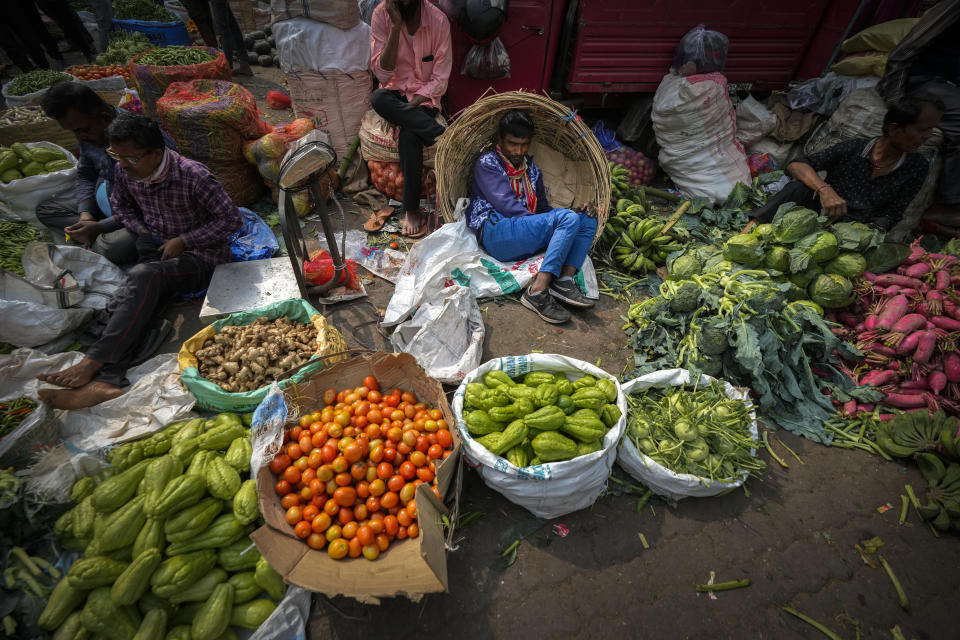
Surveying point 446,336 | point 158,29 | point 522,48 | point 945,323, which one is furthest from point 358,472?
point 158,29

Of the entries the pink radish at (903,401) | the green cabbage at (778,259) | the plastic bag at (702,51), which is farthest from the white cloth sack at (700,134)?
the pink radish at (903,401)

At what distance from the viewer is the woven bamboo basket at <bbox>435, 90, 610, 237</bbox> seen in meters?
4.06

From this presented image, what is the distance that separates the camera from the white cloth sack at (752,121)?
5.64 meters

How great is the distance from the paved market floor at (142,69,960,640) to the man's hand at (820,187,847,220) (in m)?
2.33

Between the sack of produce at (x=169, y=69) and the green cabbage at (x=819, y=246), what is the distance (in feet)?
23.3

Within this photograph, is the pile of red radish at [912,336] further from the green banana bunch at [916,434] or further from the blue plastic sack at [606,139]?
the blue plastic sack at [606,139]

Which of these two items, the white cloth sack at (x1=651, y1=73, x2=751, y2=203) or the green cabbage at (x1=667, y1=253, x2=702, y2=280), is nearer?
the green cabbage at (x1=667, y1=253, x2=702, y2=280)

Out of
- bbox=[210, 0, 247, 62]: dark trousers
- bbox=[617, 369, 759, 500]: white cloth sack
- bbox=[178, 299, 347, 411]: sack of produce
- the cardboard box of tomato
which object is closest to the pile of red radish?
bbox=[617, 369, 759, 500]: white cloth sack

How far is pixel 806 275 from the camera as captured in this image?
11.5 ft

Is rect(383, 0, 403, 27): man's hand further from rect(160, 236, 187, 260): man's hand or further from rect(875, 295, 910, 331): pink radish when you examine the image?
rect(875, 295, 910, 331): pink radish

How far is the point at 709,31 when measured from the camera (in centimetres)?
508

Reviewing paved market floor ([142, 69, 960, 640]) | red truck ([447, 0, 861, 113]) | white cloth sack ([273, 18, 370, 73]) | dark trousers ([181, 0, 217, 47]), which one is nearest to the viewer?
paved market floor ([142, 69, 960, 640])

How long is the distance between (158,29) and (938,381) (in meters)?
→ 12.2

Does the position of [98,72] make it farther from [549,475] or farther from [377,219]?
[549,475]
